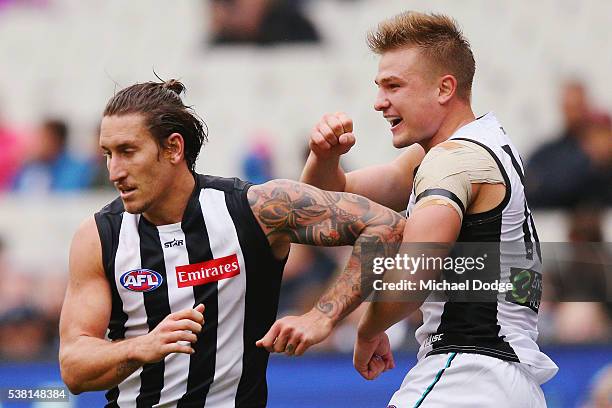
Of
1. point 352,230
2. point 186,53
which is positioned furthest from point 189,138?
point 186,53

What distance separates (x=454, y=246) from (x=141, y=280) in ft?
4.11

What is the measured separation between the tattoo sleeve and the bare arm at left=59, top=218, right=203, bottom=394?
0.58m

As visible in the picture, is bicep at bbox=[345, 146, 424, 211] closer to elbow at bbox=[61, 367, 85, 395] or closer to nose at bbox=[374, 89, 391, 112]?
nose at bbox=[374, 89, 391, 112]

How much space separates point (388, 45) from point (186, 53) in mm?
5932

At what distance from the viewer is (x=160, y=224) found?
4590mm

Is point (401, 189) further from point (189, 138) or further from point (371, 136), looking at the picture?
point (371, 136)

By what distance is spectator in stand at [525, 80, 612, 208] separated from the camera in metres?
9.01

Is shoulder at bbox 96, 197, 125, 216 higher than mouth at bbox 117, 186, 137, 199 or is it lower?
higher

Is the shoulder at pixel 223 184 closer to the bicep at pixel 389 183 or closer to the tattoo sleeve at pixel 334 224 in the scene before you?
the tattoo sleeve at pixel 334 224

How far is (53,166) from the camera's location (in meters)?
9.57

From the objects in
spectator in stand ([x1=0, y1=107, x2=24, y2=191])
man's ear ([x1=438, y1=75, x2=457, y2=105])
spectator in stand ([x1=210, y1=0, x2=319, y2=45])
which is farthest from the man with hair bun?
spectator in stand ([x1=210, y1=0, x2=319, y2=45])

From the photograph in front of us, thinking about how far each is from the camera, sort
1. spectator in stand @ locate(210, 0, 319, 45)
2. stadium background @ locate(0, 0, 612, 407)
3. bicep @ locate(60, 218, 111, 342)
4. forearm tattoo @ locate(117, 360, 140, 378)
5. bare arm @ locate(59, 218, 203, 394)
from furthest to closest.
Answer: spectator in stand @ locate(210, 0, 319, 45), stadium background @ locate(0, 0, 612, 407), bicep @ locate(60, 218, 111, 342), forearm tattoo @ locate(117, 360, 140, 378), bare arm @ locate(59, 218, 203, 394)

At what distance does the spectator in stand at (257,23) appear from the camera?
1025 cm

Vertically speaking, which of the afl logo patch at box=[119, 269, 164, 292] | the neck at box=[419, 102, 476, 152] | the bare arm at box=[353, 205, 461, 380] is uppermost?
the neck at box=[419, 102, 476, 152]
